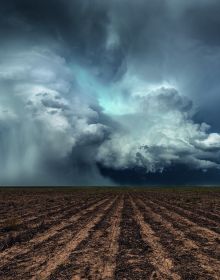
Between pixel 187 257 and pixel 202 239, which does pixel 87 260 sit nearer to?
pixel 187 257

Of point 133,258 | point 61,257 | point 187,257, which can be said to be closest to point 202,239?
point 187,257

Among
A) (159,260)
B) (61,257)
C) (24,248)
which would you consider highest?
(24,248)

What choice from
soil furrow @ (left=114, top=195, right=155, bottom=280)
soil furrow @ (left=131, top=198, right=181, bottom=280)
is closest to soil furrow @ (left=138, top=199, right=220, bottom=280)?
soil furrow @ (left=131, top=198, right=181, bottom=280)

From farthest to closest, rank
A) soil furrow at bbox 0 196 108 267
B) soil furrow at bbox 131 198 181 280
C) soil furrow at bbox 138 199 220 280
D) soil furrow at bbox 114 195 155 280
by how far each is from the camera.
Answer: soil furrow at bbox 0 196 108 267 < soil furrow at bbox 138 199 220 280 < soil furrow at bbox 114 195 155 280 < soil furrow at bbox 131 198 181 280

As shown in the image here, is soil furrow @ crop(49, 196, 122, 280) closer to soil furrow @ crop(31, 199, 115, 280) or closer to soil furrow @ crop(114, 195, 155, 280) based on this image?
soil furrow @ crop(31, 199, 115, 280)

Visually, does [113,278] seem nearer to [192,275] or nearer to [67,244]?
[192,275]

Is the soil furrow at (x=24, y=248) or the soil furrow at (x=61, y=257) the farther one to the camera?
the soil furrow at (x=24, y=248)

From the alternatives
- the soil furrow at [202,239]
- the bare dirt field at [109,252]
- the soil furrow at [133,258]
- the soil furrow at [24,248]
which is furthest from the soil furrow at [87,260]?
the soil furrow at [202,239]

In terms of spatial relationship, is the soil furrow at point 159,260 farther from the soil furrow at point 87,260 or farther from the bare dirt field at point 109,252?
the soil furrow at point 87,260

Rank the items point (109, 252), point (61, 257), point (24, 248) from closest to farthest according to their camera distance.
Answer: point (61, 257), point (109, 252), point (24, 248)

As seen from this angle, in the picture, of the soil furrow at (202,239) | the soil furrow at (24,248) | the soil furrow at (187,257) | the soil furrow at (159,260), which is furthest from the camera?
the soil furrow at (202,239)

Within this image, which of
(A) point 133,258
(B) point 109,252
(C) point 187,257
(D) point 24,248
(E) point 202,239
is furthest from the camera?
(E) point 202,239

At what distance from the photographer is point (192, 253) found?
531 inches

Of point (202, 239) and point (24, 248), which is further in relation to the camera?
point (202, 239)
